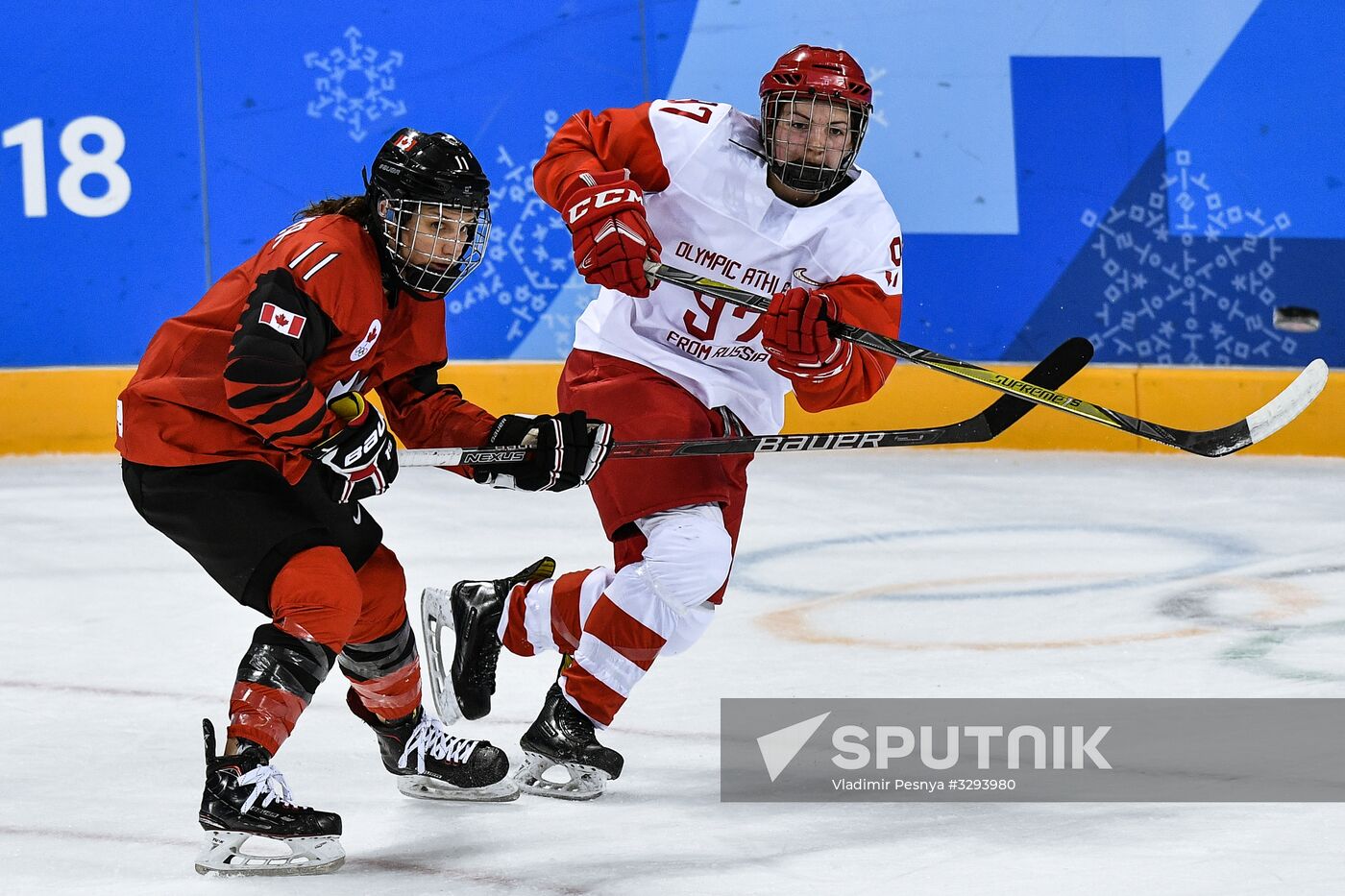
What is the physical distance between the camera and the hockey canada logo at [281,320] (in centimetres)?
213

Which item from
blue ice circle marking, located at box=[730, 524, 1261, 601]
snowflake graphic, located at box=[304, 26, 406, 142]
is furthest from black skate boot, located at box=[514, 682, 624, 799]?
snowflake graphic, located at box=[304, 26, 406, 142]

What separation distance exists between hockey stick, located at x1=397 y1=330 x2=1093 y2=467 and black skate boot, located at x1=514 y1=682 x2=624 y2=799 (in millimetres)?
382

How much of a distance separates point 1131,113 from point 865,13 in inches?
33.9

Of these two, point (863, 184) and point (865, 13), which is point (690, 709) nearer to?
point (863, 184)

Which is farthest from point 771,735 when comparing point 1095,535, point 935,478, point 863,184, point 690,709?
point 935,478

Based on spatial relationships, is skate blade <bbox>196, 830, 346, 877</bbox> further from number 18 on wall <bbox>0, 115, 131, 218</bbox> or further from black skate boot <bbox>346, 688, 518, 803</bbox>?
number 18 on wall <bbox>0, 115, 131, 218</bbox>

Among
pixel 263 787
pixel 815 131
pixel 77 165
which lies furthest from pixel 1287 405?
pixel 77 165

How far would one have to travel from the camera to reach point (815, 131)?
2.62 metres

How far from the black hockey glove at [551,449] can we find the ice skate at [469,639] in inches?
11.9

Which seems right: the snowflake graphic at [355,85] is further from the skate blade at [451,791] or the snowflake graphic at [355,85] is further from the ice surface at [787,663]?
the skate blade at [451,791]

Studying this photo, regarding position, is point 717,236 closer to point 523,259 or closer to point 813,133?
point 813,133

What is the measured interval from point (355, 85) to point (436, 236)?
3600mm

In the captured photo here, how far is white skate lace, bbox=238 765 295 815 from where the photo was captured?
2156mm

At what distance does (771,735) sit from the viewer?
2775mm
